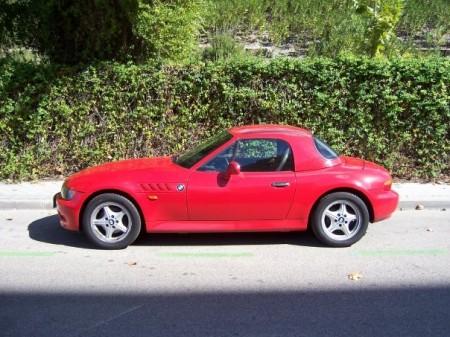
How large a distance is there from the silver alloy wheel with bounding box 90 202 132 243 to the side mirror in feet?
3.86

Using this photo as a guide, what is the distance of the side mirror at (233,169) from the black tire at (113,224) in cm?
108

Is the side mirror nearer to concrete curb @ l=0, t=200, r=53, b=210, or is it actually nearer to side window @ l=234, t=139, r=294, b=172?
side window @ l=234, t=139, r=294, b=172

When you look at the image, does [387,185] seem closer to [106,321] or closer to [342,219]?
[342,219]

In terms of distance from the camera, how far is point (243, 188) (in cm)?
622

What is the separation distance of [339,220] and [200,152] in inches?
68.9

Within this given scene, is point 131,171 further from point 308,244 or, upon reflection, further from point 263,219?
point 308,244

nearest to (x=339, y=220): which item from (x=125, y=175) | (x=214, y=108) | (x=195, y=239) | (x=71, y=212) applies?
(x=195, y=239)

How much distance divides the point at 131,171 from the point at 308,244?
2.16m

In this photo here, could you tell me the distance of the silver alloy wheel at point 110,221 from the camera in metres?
6.28

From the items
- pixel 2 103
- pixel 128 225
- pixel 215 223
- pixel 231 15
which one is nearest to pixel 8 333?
pixel 128 225

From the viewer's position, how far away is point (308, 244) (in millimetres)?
6566

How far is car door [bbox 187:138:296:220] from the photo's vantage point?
245 inches

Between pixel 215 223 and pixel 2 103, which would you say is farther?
pixel 2 103

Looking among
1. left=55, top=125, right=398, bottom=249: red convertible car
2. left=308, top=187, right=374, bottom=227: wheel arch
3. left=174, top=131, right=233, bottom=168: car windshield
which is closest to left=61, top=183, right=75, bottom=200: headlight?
left=55, top=125, right=398, bottom=249: red convertible car
